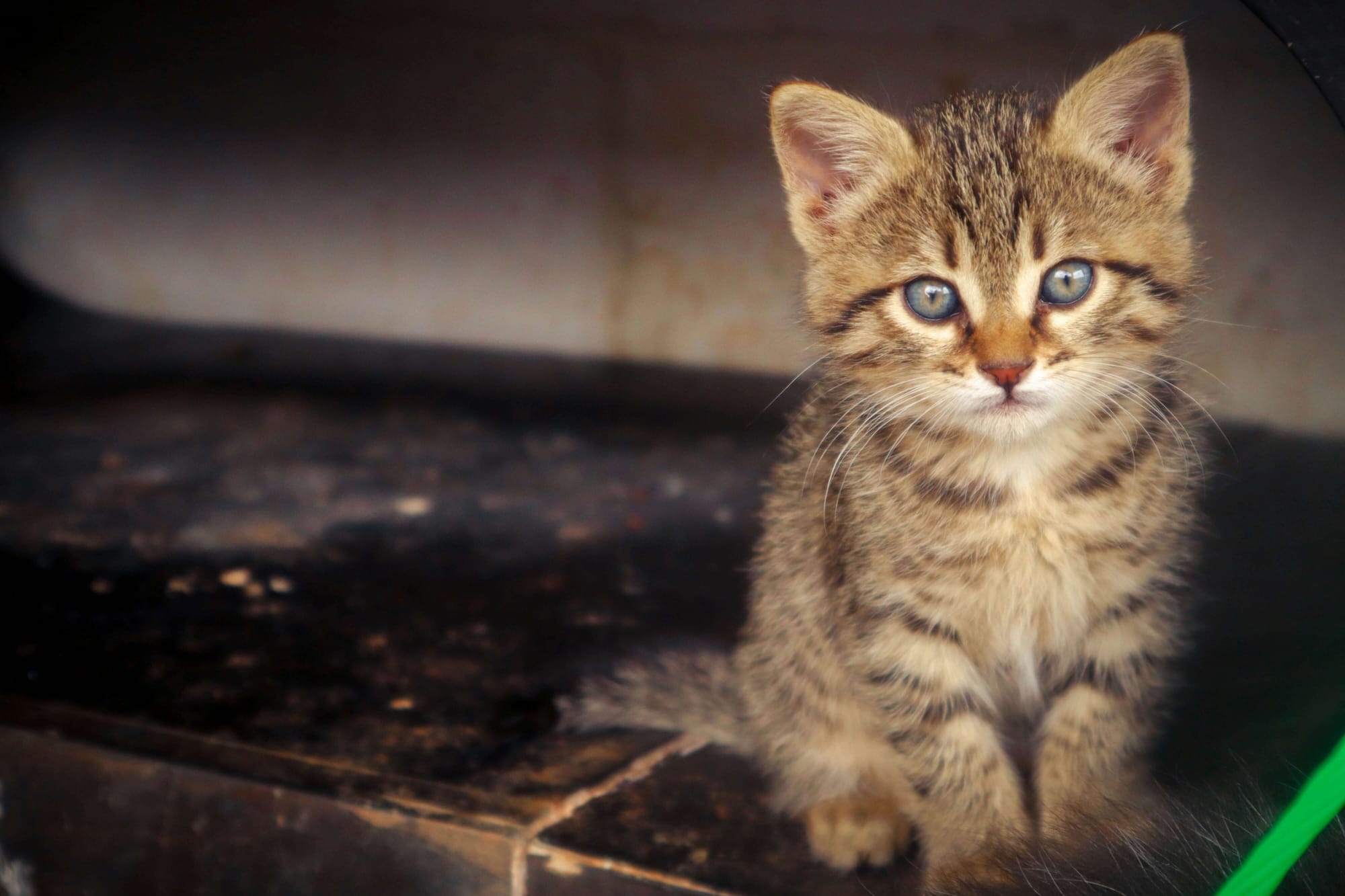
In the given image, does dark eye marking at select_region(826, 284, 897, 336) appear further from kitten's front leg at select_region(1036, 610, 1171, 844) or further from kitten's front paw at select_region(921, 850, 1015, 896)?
kitten's front paw at select_region(921, 850, 1015, 896)

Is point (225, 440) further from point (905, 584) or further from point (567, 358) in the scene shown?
point (905, 584)

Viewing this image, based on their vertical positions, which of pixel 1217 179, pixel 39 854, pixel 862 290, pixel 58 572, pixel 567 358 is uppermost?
pixel 1217 179

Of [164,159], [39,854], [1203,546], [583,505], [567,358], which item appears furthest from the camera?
[164,159]

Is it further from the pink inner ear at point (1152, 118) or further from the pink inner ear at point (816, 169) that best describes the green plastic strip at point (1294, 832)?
the pink inner ear at point (816, 169)

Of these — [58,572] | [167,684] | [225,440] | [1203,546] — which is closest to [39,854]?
[167,684]

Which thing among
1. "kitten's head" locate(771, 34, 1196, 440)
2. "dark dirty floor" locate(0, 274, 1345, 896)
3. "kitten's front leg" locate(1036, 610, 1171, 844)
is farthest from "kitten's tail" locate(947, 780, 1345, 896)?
"kitten's head" locate(771, 34, 1196, 440)

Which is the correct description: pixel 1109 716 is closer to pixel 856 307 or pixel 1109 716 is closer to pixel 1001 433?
pixel 1001 433

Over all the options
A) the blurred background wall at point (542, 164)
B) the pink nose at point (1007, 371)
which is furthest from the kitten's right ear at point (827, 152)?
the blurred background wall at point (542, 164)

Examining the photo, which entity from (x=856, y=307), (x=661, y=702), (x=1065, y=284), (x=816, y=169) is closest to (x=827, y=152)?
(x=816, y=169)
